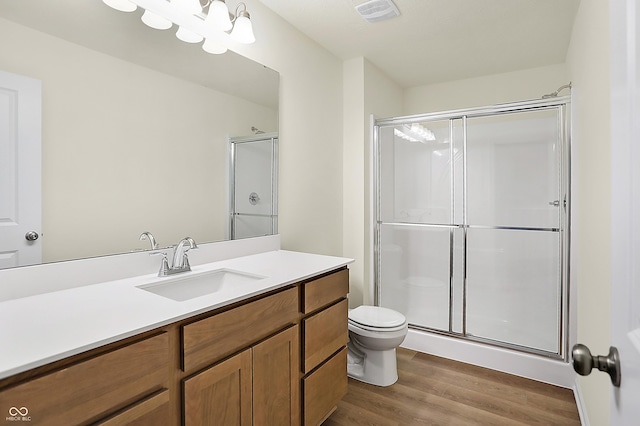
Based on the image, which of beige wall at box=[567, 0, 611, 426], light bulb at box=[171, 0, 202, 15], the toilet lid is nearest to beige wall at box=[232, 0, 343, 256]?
light bulb at box=[171, 0, 202, 15]

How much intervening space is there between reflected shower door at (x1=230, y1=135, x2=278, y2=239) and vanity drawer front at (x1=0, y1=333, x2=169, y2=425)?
1055 millimetres

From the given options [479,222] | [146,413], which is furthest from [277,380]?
[479,222]

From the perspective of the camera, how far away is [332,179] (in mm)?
2812

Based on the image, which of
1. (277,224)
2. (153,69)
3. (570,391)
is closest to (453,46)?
(277,224)

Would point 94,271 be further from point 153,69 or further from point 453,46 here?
point 453,46

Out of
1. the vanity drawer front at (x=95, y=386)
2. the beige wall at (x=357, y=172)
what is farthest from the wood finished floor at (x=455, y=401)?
the vanity drawer front at (x=95, y=386)

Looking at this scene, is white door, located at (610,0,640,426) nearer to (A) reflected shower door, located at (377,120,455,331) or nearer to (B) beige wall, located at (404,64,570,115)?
(A) reflected shower door, located at (377,120,455,331)

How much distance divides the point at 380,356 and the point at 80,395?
1.81 meters

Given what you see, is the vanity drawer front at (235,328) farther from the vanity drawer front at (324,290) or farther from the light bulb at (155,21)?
the light bulb at (155,21)

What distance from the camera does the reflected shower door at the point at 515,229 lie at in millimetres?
2467

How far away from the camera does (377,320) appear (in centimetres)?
225

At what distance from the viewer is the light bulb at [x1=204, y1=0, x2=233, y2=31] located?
66.8 inches

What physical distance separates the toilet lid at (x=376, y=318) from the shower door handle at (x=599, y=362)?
1.63m

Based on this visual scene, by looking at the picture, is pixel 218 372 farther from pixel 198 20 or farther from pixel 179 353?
pixel 198 20
